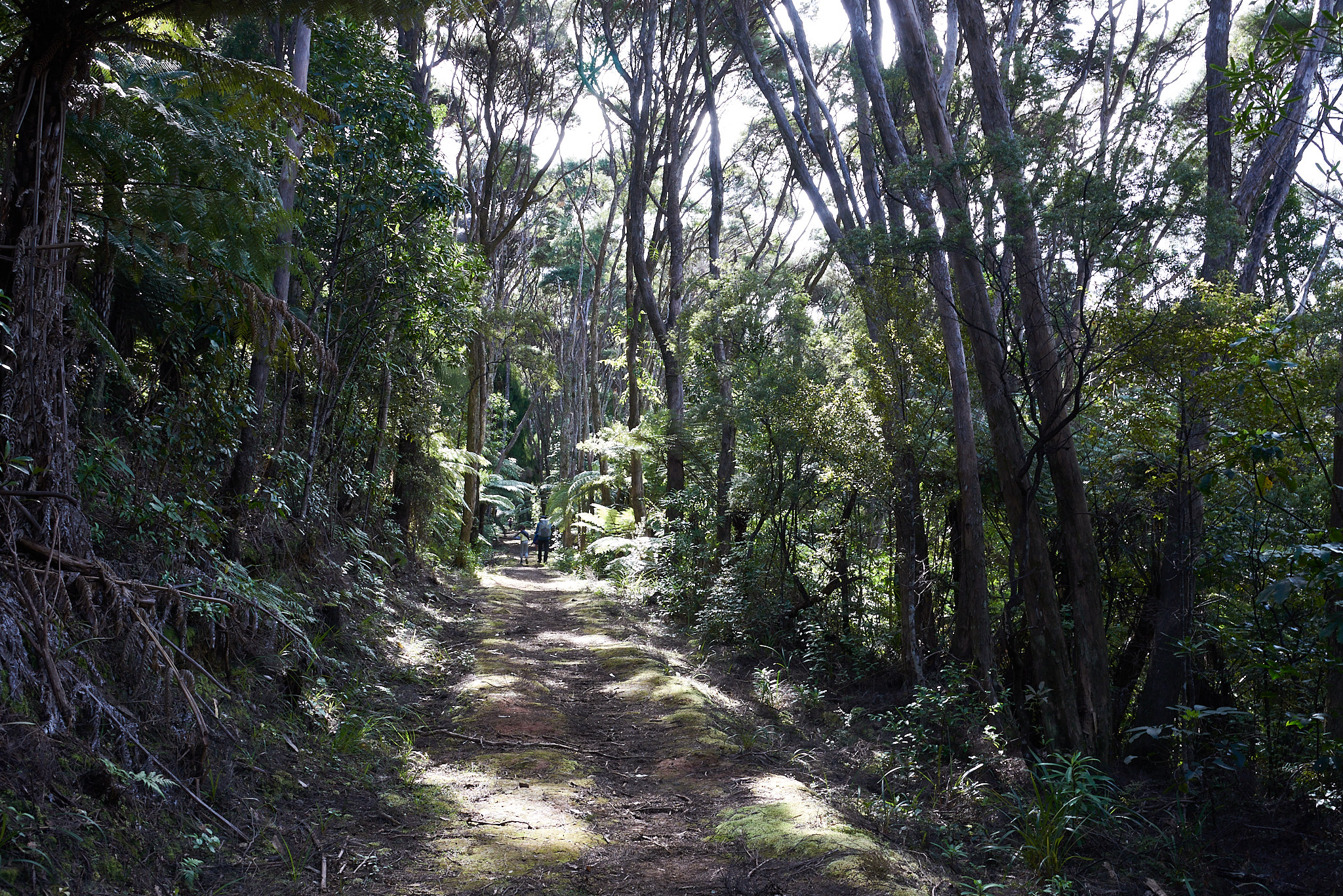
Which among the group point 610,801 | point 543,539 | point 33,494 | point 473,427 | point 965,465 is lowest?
point 543,539

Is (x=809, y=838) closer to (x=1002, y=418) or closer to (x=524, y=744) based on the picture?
(x=524, y=744)

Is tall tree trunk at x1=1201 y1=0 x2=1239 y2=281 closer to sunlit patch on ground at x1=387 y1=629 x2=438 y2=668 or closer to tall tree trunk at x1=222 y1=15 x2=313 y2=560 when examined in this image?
tall tree trunk at x1=222 y1=15 x2=313 y2=560

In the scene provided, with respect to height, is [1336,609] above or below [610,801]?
above

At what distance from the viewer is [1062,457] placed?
681cm

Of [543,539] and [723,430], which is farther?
[543,539]

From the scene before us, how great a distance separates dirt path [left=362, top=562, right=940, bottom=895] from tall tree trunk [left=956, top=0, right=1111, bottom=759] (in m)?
2.79

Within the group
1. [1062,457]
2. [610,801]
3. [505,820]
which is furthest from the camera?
[1062,457]

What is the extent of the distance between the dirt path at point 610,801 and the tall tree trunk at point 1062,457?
2789 mm

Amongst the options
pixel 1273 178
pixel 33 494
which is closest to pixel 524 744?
pixel 33 494

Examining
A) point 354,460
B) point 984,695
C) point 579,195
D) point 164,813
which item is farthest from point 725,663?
point 579,195

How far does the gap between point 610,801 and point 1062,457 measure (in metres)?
4.69

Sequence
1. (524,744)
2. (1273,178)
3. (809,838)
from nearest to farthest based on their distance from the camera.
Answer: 1. (809,838)
2. (524,744)
3. (1273,178)

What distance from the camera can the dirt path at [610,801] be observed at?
3543mm

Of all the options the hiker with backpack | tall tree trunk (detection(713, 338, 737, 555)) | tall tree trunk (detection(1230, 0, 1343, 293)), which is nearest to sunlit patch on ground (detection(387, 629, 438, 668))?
tall tree trunk (detection(713, 338, 737, 555))
